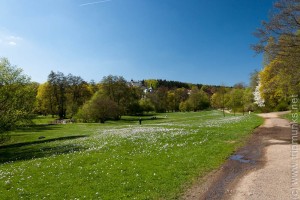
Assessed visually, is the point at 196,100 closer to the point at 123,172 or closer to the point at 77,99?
the point at 77,99

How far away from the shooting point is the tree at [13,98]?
112 feet

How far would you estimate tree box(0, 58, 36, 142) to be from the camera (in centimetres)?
3403

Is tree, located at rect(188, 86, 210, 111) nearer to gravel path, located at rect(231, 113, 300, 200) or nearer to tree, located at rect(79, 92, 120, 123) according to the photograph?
tree, located at rect(79, 92, 120, 123)

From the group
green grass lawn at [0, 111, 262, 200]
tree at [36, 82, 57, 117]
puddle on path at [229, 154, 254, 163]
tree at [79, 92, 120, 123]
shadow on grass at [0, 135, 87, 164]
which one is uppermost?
tree at [36, 82, 57, 117]

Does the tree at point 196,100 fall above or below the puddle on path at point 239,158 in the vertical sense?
above

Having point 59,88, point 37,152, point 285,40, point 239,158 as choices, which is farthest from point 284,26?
point 59,88

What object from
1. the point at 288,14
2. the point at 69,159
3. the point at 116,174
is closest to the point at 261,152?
the point at 116,174

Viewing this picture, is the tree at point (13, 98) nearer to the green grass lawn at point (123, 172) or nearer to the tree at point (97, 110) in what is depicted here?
the green grass lawn at point (123, 172)

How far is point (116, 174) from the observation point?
1452cm

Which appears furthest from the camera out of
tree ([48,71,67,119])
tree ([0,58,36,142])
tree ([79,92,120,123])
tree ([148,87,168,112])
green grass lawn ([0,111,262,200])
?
tree ([148,87,168,112])

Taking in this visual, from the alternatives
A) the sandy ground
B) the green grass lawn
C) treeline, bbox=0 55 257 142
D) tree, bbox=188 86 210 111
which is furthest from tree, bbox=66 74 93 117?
the sandy ground

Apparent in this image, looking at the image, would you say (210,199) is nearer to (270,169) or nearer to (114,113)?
(270,169)

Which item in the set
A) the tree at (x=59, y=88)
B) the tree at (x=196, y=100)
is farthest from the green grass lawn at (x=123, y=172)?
the tree at (x=196, y=100)

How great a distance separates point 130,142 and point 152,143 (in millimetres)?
2707
